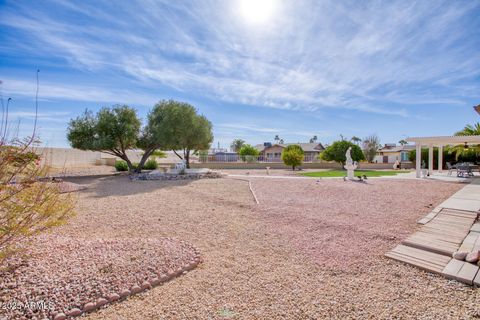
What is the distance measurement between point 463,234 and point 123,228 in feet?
25.3

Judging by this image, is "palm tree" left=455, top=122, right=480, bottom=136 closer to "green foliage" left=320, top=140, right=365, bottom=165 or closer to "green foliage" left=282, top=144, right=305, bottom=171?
"green foliage" left=320, top=140, right=365, bottom=165

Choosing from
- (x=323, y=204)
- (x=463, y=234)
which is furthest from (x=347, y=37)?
(x=463, y=234)

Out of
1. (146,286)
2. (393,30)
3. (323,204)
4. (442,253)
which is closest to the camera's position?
(146,286)

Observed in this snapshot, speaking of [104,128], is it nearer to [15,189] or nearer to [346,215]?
[15,189]

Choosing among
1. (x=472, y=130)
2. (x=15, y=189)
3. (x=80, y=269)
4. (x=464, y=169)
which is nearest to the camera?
(x=15, y=189)

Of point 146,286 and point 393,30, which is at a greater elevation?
point 393,30

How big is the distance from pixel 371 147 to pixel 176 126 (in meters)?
29.1

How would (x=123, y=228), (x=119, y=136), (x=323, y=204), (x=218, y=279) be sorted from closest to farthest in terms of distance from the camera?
1. (x=218, y=279)
2. (x=123, y=228)
3. (x=323, y=204)
4. (x=119, y=136)

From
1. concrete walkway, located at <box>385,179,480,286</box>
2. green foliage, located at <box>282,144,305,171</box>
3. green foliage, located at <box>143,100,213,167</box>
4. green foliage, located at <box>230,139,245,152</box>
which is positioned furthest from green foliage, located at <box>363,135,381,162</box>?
green foliage, located at <box>230,139,245,152</box>

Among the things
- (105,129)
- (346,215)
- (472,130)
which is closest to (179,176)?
(105,129)

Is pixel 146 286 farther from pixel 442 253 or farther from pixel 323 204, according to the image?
pixel 323 204

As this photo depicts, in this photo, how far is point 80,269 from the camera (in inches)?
132

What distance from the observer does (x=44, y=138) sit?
10.8ft

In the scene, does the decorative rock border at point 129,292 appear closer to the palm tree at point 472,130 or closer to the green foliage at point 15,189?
the green foliage at point 15,189
